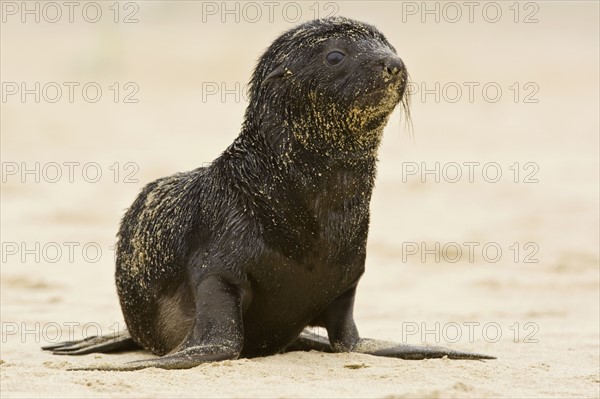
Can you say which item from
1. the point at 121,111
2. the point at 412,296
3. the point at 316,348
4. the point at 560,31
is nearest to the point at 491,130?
the point at 121,111

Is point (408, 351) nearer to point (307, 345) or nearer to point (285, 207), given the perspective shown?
point (307, 345)

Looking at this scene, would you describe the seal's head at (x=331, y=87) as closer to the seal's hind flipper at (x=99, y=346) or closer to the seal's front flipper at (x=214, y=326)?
the seal's front flipper at (x=214, y=326)

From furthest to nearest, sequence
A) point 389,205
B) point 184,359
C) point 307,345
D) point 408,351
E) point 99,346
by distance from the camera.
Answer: point 389,205
point 99,346
point 307,345
point 408,351
point 184,359

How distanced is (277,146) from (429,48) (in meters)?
24.5

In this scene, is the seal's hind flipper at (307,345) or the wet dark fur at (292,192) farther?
the seal's hind flipper at (307,345)

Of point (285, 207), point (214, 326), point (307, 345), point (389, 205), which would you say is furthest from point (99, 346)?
point (389, 205)

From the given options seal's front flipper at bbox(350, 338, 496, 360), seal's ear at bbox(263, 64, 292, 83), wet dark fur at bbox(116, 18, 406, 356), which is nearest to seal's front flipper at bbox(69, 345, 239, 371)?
wet dark fur at bbox(116, 18, 406, 356)

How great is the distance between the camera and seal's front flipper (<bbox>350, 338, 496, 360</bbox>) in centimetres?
652

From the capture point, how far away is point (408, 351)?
6516mm

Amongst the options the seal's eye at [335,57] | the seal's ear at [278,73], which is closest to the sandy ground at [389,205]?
the seal's ear at [278,73]

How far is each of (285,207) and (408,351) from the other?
114cm

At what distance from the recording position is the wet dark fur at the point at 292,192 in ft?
19.8

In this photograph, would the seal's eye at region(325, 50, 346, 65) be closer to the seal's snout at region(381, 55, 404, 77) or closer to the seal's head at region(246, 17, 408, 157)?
the seal's head at region(246, 17, 408, 157)

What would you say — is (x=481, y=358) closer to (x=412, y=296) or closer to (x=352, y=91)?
(x=352, y=91)
